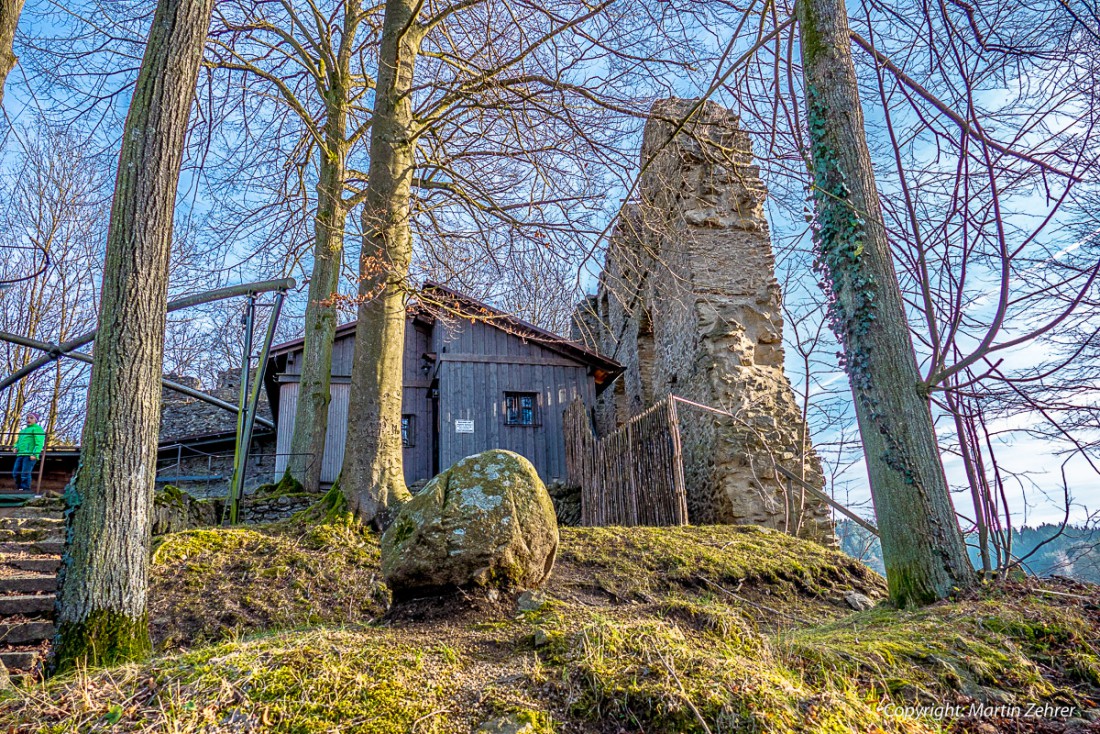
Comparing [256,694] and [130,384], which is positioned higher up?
[130,384]

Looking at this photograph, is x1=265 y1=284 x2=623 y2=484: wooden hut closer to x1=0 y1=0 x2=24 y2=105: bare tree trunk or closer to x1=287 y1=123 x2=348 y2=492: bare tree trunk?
x1=287 y1=123 x2=348 y2=492: bare tree trunk

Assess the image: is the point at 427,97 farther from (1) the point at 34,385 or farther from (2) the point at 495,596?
(1) the point at 34,385

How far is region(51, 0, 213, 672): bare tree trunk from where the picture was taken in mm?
3221

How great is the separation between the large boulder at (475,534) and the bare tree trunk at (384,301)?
2402mm

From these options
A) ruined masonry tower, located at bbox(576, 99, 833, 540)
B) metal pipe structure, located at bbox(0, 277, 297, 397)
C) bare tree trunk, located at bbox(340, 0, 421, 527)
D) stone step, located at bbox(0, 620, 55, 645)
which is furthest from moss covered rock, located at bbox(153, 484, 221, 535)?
ruined masonry tower, located at bbox(576, 99, 833, 540)

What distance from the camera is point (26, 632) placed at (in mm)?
4730

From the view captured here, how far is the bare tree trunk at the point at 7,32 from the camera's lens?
4.53 meters

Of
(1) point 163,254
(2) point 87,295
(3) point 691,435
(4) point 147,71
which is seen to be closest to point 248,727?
(1) point 163,254

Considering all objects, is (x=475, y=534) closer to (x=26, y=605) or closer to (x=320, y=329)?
(x=26, y=605)

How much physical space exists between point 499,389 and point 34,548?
9.36 metres

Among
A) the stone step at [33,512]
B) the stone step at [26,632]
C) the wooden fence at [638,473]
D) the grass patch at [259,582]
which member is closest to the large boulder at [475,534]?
the grass patch at [259,582]

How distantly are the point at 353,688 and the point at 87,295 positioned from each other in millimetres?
18982

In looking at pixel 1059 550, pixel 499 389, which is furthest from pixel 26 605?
pixel 499 389

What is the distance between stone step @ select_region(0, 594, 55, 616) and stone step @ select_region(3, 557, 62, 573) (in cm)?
50
